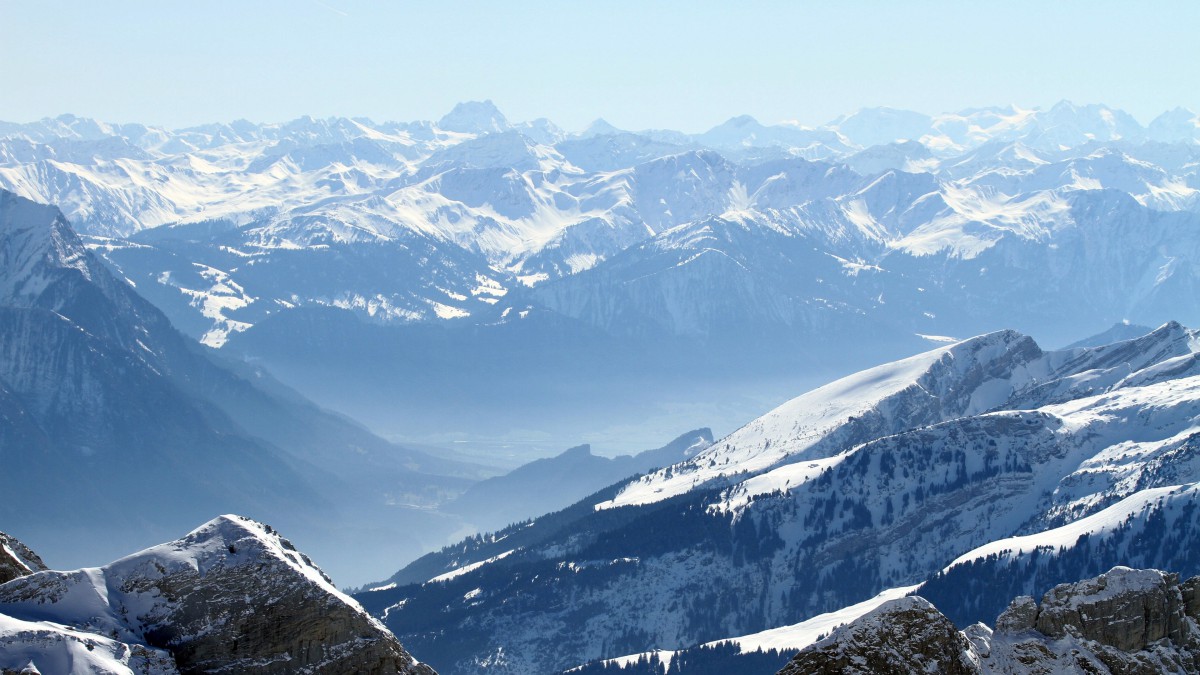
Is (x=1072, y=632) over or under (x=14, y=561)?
under

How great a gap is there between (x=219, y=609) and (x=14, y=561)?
33.7ft

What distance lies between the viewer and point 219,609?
46.5 m

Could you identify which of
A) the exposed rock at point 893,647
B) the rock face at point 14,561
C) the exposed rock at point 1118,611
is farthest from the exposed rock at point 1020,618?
the rock face at point 14,561

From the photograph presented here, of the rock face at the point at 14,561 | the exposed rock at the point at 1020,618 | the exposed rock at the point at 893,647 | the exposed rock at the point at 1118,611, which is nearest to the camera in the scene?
the exposed rock at the point at 893,647

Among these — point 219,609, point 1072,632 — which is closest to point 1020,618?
point 1072,632

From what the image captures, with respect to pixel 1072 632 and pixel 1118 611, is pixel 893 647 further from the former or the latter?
pixel 1118 611

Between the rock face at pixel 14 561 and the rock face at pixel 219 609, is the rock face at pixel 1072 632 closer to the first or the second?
the rock face at pixel 219 609

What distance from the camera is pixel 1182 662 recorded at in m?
58.3

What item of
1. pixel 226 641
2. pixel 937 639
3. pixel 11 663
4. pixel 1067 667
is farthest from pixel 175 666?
pixel 1067 667

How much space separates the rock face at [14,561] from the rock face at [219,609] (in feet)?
17.5

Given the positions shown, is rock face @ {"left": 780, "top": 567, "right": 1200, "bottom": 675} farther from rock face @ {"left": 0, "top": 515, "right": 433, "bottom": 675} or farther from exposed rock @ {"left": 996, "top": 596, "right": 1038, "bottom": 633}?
rock face @ {"left": 0, "top": 515, "right": 433, "bottom": 675}

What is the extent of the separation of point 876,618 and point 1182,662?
785 inches

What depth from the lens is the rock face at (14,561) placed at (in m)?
51.6

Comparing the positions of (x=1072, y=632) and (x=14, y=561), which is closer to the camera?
(x=14, y=561)
